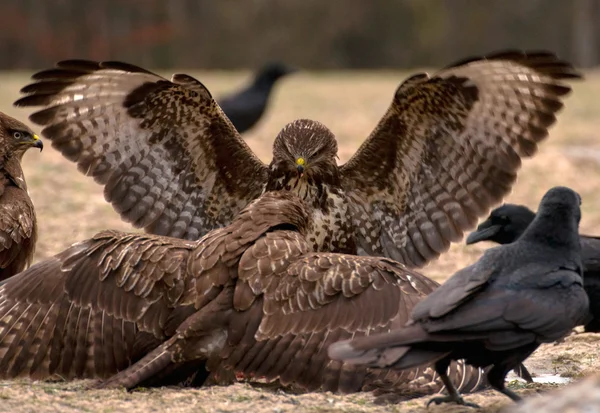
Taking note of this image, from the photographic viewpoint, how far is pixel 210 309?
4.82m

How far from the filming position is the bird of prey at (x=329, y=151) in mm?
5973

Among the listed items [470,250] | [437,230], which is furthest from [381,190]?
[470,250]

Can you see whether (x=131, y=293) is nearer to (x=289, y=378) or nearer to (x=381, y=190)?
(x=289, y=378)

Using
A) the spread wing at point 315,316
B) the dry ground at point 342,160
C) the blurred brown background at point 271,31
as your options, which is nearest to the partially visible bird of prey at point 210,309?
the spread wing at point 315,316

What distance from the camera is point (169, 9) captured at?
29203 millimetres

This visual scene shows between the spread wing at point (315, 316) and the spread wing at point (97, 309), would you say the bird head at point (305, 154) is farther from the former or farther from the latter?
the spread wing at point (315, 316)

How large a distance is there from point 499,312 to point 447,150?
7.47 ft

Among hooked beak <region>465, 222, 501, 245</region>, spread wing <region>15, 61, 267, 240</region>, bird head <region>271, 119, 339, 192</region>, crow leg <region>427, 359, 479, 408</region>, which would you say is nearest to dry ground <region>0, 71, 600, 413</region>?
crow leg <region>427, 359, 479, 408</region>

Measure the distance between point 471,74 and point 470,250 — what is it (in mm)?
3118

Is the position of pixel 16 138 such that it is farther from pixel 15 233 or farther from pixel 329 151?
pixel 329 151

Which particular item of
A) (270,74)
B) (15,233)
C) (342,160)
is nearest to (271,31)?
(270,74)

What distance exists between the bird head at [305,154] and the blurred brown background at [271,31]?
23.2 meters

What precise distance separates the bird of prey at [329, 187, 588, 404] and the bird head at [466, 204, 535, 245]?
2.21 m

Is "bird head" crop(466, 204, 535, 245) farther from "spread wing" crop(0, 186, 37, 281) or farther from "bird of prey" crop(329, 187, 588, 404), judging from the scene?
"spread wing" crop(0, 186, 37, 281)
